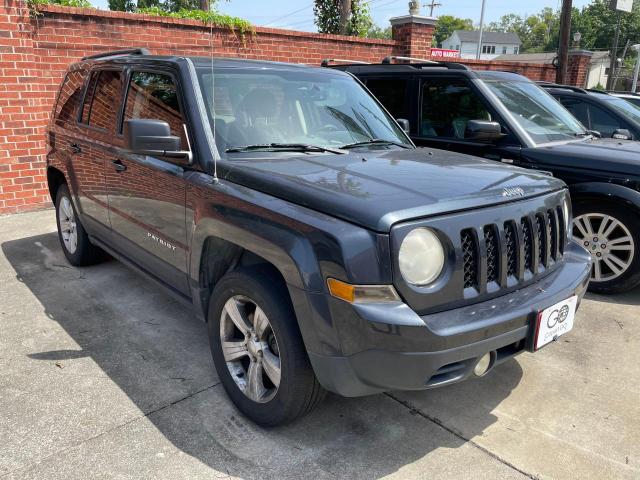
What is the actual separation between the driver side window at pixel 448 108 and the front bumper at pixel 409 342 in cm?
325

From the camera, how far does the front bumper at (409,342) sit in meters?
2.14

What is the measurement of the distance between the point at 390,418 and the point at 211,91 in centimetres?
211

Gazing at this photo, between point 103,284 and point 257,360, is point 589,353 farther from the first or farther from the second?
point 103,284

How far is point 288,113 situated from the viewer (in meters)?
3.38

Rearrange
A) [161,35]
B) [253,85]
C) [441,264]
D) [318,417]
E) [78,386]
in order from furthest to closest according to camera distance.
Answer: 1. [161,35]
2. [253,85]
3. [78,386]
4. [318,417]
5. [441,264]

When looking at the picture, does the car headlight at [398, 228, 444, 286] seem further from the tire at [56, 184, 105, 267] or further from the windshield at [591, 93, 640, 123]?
the windshield at [591, 93, 640, 123]

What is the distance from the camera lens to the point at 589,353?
365 centimetres

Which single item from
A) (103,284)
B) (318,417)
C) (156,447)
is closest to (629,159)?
(318,417)

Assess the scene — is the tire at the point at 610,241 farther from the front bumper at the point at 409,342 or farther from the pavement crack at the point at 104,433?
the pavement crack at the point at 104,433

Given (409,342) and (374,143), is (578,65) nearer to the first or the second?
(374,143)

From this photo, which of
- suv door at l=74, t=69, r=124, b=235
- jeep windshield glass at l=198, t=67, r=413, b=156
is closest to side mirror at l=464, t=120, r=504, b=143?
jeep windshield glass at l=198, t=67, r=413, b=156

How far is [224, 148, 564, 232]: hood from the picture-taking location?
228 centimetres

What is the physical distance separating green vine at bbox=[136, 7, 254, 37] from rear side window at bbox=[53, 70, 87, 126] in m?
3.98

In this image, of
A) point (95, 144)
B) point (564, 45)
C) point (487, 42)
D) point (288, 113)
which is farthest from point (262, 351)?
point (487, 42)
